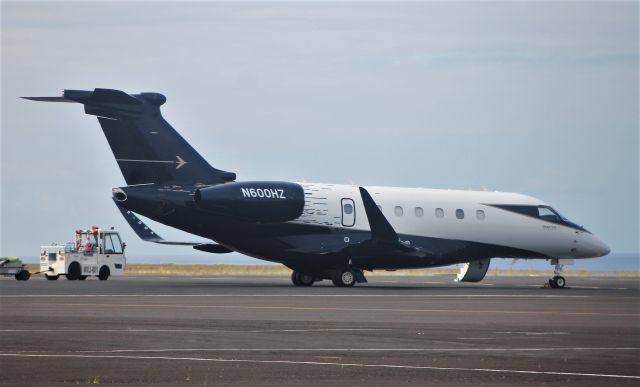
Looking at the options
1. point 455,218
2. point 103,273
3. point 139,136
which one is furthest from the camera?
point 103,273

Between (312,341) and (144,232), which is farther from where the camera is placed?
(144,232)

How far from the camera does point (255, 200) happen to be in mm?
40125

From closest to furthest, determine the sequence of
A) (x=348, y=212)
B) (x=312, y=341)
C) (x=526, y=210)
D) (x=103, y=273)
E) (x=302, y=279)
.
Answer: (x=312, y=341), (x=348, y=212), (x=302, y=279), (x=526, y=210), (x=103, y=273)

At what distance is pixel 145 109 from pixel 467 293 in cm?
1314

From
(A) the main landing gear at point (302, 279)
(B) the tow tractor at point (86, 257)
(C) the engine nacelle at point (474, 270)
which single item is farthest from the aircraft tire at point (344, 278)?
(B) the tow tractor at point (86, 257)

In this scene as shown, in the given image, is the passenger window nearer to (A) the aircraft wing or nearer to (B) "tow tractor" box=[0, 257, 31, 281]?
(A) the aircraft wing

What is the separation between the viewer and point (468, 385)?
13.2 meters

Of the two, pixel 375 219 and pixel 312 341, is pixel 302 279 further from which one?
pixel 312 341

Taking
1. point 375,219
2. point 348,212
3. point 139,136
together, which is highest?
point 139,136

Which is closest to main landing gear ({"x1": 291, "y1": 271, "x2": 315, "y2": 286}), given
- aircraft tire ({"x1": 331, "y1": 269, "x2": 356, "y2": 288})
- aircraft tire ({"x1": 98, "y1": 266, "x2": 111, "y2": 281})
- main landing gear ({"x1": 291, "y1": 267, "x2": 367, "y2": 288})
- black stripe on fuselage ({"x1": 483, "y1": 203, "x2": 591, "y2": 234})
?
main landing gear ({"x1": 291, "y1": 267, "x2": 367, "y2": 288})

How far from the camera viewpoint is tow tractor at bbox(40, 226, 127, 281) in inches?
1977

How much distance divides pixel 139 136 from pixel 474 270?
15378 millimetres

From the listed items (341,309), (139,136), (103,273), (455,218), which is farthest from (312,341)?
(103,273)

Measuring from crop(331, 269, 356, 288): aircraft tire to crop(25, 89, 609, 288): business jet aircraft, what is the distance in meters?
0.04
